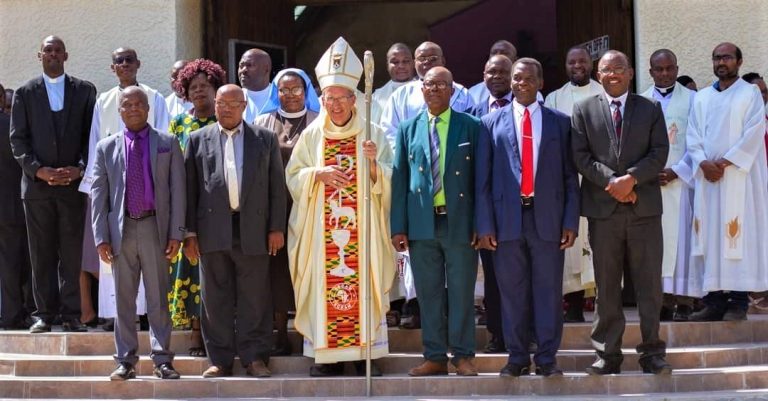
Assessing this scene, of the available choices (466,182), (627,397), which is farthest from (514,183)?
(627,397)

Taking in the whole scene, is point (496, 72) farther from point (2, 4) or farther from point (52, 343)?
point (2, 4)

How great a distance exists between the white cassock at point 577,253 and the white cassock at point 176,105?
9.95 feet

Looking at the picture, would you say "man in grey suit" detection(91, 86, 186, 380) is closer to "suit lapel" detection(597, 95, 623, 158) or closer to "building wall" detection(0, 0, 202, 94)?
"building wall" detection(0, 0, 202, 94)

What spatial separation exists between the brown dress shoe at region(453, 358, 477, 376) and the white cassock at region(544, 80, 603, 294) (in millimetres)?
1477

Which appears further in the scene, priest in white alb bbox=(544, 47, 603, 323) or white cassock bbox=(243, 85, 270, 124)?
white cassock bbox=(243, 85, 270, 124)

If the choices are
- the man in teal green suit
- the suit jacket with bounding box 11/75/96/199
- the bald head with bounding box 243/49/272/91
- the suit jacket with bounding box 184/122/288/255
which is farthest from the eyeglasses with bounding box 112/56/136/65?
the man in teal green suit

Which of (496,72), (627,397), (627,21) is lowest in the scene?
(627,397)

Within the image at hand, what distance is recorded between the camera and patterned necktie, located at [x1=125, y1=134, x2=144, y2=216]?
9.20 m

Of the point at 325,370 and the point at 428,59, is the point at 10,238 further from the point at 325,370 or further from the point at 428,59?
the point at 428,59

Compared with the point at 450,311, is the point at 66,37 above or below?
Answer: above

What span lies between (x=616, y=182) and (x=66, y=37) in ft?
18.9

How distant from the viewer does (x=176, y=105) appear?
35.8 ft

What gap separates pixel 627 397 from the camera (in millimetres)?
8828

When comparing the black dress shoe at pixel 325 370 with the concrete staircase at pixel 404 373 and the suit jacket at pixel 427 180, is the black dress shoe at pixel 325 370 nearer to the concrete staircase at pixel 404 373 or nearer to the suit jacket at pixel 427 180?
the concrete staircase at pixel 404 373
